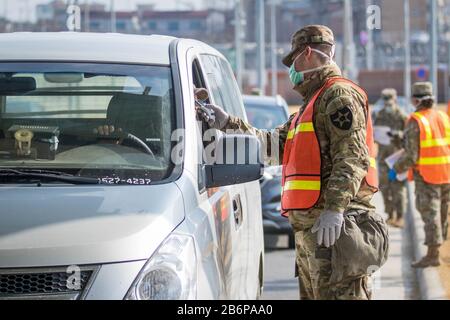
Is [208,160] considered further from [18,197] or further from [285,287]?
[285,287]

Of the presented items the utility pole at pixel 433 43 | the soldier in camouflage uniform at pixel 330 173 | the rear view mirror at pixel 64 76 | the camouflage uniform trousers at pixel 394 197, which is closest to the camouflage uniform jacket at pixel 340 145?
the soldier in camouflage uniform at pixel 330 173

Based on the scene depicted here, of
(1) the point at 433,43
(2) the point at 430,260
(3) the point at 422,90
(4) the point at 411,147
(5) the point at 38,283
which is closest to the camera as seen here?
(5) the point at 38,283

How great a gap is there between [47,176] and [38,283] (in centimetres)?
81

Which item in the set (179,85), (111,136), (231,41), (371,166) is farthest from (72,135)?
(231,41)

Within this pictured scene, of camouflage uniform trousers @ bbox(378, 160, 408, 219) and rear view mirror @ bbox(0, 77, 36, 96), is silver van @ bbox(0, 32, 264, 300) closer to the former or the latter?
rear view mirror @ bbox(0, 77, 36, 96)

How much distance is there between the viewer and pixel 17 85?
5.52 meters

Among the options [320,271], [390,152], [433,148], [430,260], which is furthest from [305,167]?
[390,152]

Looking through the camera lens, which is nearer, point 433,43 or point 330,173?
point 330,173

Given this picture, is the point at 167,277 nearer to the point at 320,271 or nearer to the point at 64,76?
the point at 320,271

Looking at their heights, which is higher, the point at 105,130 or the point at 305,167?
the point at 105,130

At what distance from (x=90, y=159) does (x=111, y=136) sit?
22 centimetres

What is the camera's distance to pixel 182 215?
181 inches

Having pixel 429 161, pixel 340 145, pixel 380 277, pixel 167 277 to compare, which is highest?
pixel 340 145

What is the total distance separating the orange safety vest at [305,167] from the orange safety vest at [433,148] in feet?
19.1
